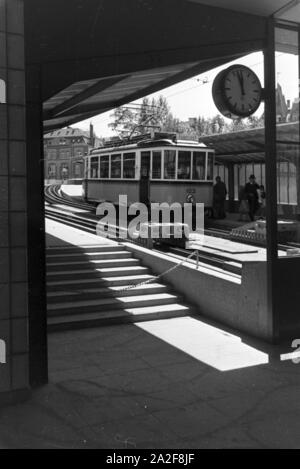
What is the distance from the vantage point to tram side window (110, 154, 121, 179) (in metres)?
21.1

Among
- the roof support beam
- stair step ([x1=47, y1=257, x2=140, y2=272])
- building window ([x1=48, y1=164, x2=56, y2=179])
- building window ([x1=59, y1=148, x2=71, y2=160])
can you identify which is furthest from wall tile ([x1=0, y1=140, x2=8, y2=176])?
building window ([x1=59, y1=148, x2=71, y2=160])

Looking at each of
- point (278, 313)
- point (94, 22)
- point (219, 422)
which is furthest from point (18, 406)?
point (94, 22)

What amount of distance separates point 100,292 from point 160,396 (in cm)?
371

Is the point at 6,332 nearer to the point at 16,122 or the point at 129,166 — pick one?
the point at 16,122

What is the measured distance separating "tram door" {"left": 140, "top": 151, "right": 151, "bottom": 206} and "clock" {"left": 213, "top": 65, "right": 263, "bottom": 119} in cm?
1207

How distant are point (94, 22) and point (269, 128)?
2.71 metres

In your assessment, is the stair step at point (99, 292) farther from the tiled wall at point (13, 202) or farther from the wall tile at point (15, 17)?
the wall tile at point (15, 17)

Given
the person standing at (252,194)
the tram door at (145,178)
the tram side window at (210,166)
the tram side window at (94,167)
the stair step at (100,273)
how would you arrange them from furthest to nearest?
the tram side window at (94,167) → the tram side window at (210,166) → the person standing at (252,194) → the tram door at (145,178) → the stair step at (100,273)

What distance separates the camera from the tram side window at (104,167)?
22484mm

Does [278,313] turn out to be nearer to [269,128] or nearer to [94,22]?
[269,128]

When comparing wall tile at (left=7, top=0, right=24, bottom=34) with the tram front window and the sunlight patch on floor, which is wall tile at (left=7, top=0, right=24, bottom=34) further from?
the tram front window

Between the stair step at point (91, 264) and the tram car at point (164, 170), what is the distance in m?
8.62

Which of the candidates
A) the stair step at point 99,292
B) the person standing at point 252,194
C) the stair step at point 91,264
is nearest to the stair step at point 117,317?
the stair step at point 99,292
